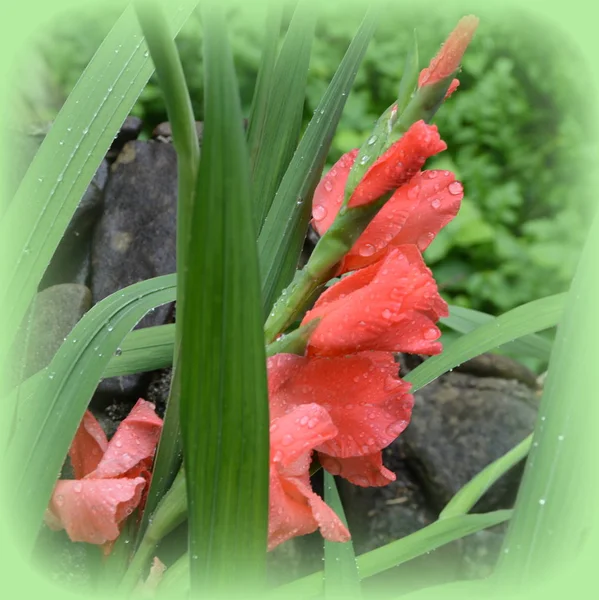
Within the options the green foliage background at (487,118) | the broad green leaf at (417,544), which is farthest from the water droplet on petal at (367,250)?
the green foliage background at (487,118)

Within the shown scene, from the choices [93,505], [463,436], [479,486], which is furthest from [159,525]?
[463,436]

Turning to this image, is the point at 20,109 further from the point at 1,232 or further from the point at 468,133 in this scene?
the point at 468,133

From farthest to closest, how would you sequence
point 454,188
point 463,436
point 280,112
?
point 463,436
point 280,112
point 454,188

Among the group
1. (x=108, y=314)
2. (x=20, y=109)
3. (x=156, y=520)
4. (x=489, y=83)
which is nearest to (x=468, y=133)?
(x=489, y=83)

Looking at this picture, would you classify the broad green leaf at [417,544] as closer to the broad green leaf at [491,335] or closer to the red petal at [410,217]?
the broad green leaf at [491,335]

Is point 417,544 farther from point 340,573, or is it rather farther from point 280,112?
point 280,112

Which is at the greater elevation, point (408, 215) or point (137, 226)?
point (137, 226)

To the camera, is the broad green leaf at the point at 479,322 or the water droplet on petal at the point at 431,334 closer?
the water droplet on petal at the point at 431,334

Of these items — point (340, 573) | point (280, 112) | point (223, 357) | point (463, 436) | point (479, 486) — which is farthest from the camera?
point (463, 436)
